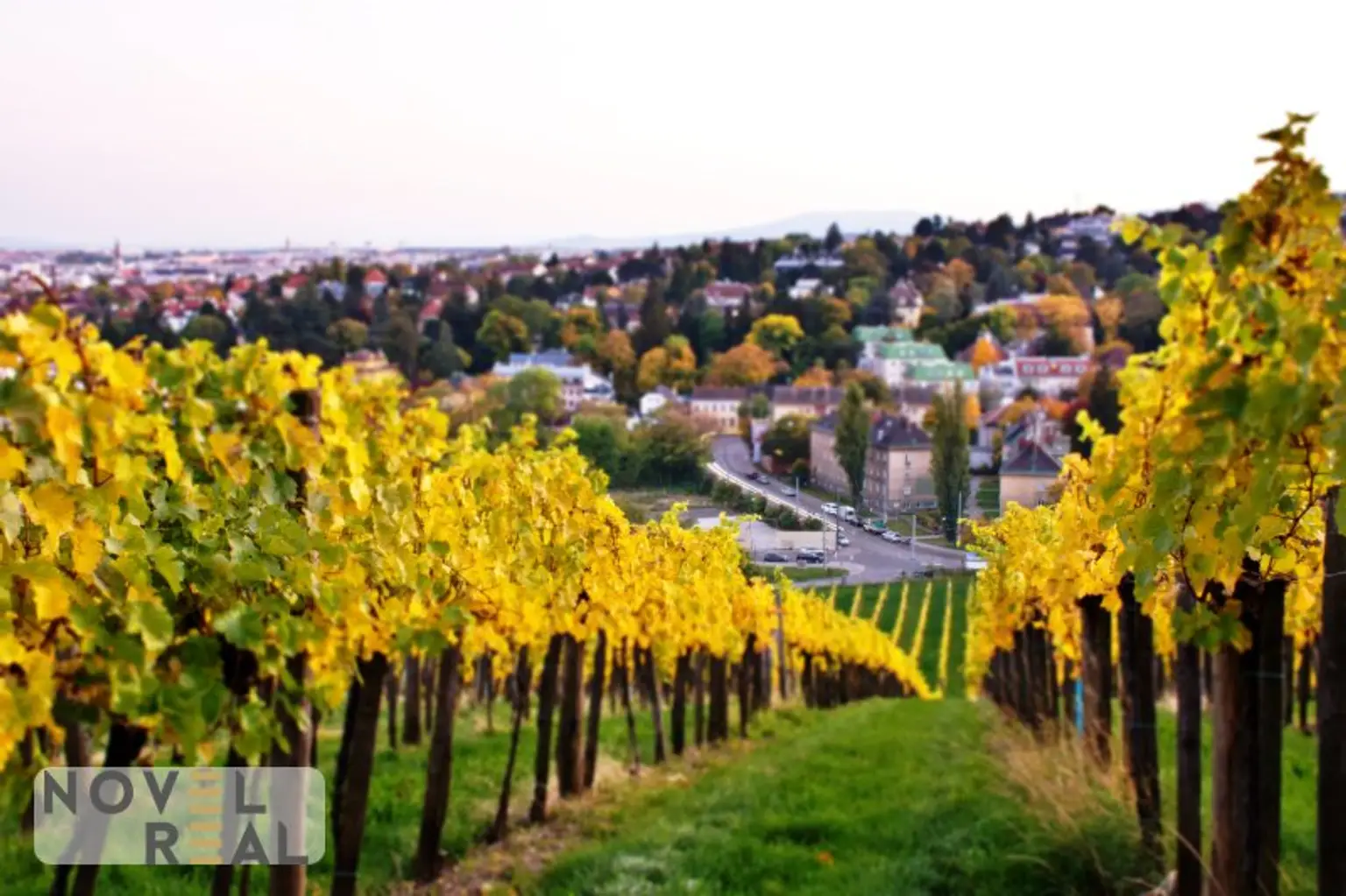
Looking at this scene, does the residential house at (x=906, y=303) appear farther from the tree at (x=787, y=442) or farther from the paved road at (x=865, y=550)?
the paved road at (x=865, y=550)

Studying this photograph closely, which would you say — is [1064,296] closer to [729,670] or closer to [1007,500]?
[729,670]

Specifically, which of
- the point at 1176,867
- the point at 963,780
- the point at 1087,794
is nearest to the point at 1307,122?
the point at 1176,867

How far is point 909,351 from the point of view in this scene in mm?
78312

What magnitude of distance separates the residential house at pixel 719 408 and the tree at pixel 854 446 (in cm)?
160

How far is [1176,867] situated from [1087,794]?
139cm

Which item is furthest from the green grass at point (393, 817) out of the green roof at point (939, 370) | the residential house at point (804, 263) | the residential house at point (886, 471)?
the residential house at point (804, 263)

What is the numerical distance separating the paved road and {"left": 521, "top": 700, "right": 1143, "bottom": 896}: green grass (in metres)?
1.89

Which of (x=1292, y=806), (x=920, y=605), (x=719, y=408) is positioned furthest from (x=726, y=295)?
(x=1292, y=806)

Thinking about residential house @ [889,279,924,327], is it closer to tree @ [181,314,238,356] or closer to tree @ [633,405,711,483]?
tree @ [181,314,238,356]

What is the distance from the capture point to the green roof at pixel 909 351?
241 feet

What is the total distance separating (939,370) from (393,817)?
65384mm

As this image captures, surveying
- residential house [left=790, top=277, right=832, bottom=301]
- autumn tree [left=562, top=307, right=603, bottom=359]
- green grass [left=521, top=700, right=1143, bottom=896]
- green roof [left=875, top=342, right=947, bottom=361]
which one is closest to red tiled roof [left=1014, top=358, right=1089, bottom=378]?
green roof [left=875, top=342, right=947, bottom=361]

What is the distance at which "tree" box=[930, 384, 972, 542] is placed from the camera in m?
Answer: 11.4

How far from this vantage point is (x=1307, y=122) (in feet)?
11.2
